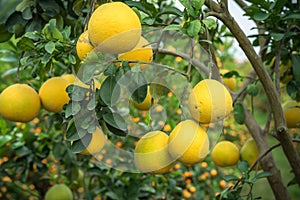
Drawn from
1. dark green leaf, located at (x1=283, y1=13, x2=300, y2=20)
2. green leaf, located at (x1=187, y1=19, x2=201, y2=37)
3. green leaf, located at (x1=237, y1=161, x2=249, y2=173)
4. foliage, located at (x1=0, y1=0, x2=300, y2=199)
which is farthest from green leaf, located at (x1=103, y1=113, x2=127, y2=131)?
dark green leaf, located at (x1=283, y1=13, x2=300, y2=20)

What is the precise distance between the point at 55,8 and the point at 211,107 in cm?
67

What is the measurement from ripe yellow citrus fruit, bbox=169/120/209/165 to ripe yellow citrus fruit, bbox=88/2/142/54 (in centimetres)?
17

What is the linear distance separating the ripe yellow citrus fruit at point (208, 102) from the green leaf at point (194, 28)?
0.09 metres

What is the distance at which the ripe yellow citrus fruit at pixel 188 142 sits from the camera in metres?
0.77

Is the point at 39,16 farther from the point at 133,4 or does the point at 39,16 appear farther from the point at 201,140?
the point at 201,140

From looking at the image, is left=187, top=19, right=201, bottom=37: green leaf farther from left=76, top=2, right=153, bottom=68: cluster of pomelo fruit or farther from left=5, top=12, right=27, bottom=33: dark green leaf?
left=5, top=12, right=27, bottom=33: dark green leaf

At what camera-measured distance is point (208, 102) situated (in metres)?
0.75

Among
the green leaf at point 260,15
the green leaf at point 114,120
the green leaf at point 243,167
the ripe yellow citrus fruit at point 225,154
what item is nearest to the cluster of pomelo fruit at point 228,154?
the ripe yellow citrus fruit at point 225,154

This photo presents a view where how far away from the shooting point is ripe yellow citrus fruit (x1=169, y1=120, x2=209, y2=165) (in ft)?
2.51

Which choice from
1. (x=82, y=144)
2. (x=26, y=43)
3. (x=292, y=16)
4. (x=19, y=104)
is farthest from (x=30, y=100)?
(x=292, y=16)

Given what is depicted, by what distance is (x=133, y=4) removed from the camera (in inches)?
37.8

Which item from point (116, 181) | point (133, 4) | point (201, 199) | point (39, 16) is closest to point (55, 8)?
point (39, 16)

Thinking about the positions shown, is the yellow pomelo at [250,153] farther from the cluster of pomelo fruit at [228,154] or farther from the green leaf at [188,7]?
the green leaf at [188,7]

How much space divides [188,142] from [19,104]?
50 centimetres
